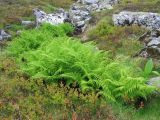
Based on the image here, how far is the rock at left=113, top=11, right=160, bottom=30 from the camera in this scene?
2098cm

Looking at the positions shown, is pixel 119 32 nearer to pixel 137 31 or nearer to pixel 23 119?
pixel 137 31

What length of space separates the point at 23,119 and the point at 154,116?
2917 mm

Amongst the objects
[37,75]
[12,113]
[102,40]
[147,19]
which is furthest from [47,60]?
[147,19]

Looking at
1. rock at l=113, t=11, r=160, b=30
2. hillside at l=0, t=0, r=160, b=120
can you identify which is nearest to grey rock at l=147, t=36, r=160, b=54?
hillside at l=0, t=0, r=160, b=120

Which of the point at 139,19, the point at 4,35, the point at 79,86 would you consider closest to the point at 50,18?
the point at 4,35

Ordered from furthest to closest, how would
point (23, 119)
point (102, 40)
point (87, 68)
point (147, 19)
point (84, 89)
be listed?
point (147, 19)
point (102, 40)
point (87, 68)
point (84, 89)
point (23, 119)

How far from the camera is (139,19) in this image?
21.6 m

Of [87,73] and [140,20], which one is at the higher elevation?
[87,73]

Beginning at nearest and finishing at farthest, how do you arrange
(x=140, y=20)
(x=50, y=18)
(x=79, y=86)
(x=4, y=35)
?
(x=79, y=86)
(x=140, y=20)
(x=4, y=35)
(x=50, y=18)

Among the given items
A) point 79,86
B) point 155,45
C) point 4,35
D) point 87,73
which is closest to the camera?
point 87,73

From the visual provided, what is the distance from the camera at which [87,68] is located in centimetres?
1016

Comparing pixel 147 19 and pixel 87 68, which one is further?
pixel 147 19

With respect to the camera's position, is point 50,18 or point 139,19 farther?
point 50,18

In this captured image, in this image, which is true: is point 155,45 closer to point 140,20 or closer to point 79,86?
point 79,86
